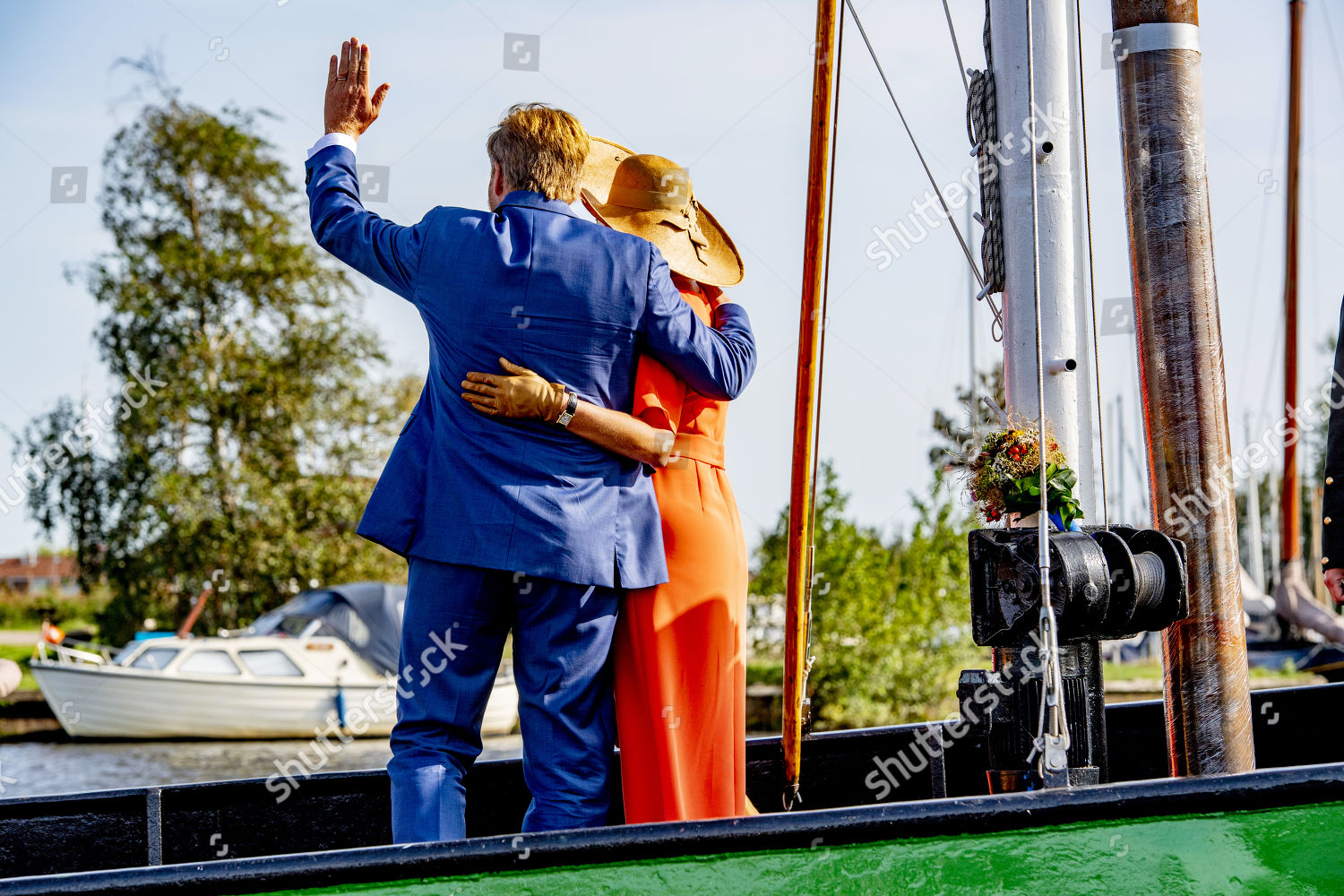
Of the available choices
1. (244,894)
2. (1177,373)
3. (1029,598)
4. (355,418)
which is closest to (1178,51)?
(1177,373)

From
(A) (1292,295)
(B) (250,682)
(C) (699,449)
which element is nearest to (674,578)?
(C) (699,449)

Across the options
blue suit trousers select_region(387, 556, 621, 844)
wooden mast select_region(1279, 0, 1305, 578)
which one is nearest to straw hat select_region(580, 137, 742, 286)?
blue suit trousers select_region(387, 556, 621, 844)

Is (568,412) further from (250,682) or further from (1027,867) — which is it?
(250,682)

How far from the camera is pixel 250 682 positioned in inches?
587

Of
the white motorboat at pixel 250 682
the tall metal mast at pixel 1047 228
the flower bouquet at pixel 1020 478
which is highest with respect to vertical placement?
the tall metal mast at pixel 1047 228

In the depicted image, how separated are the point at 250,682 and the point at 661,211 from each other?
1376 cm

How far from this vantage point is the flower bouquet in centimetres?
238

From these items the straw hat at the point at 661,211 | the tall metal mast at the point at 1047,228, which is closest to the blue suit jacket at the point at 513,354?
the straw hat at the point at 661,211

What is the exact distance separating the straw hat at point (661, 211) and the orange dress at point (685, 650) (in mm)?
303

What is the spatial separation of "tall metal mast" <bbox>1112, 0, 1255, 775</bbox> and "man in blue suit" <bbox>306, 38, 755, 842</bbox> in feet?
3.36

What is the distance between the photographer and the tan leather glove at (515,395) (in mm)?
2230

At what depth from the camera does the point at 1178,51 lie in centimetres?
251

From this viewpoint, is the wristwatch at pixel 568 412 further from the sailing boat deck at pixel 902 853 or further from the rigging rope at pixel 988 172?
the rigging rope at pixel 988 172

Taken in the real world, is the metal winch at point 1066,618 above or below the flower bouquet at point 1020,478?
below
